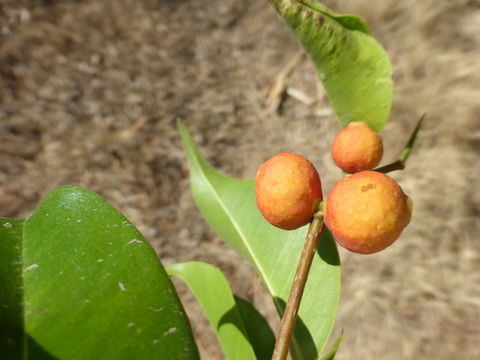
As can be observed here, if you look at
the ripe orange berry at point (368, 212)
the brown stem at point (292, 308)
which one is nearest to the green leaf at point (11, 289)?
the brown stem at point (292, 308)

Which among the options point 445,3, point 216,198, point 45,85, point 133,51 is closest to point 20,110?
point 45,85

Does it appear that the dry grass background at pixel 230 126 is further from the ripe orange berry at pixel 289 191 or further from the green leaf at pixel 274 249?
the ripe orange berry at pixel 289 191

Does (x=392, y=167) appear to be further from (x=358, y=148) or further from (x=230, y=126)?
(x=230, y=126)

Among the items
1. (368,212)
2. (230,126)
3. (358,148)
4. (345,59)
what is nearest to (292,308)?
(368,212)

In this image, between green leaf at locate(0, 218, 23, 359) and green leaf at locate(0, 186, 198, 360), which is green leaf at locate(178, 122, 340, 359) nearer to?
green leaf at locate(0, 186, 198, 360)

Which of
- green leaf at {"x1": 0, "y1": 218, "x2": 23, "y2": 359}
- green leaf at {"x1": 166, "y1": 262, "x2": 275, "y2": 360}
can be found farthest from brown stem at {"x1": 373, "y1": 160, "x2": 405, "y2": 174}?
green leaf at {"x1": 0, "y1": 218, "x2": 23, "y2": 359}
